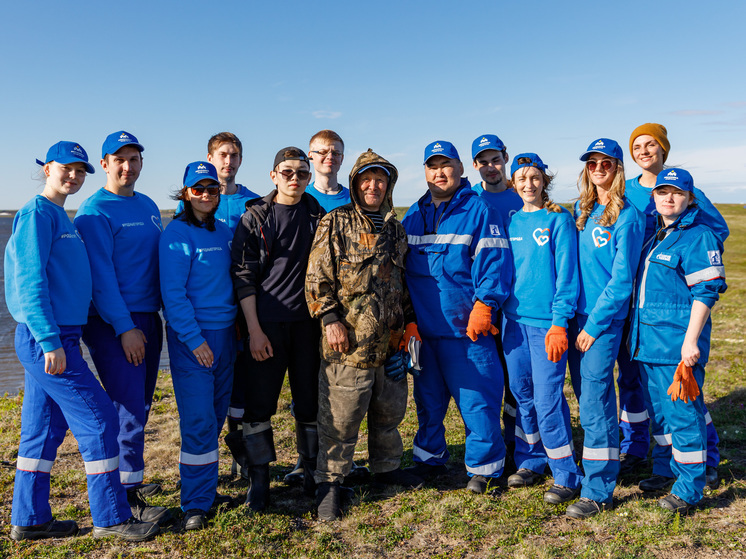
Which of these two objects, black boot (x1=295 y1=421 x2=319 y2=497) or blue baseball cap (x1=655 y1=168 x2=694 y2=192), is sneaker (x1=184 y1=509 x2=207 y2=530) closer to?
black boot (x1=295 y1=421 x2=319 y2=497)

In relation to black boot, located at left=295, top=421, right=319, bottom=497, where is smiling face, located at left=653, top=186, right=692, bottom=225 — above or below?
above

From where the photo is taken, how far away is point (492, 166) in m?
5.65

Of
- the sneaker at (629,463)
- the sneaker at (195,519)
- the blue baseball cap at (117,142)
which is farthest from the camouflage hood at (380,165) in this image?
the sneaker at (629,463)

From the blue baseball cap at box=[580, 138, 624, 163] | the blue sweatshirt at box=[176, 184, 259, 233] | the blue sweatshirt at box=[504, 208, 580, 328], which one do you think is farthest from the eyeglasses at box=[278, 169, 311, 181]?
the blue baseball cap at box=[580, 138, 624, 163]

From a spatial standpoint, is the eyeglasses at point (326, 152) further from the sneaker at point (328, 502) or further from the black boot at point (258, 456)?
the sneaker at point (328, 502)

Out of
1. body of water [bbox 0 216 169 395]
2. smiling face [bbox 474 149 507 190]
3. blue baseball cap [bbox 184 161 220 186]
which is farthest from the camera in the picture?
body of water [bbox 0 216 169 395]

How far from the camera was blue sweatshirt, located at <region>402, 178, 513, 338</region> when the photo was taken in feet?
15.9

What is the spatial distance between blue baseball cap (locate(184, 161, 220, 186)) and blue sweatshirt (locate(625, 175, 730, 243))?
3602 millimetres

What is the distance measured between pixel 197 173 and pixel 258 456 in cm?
243

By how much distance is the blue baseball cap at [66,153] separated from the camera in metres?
4.11

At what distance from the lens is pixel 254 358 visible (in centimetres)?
464

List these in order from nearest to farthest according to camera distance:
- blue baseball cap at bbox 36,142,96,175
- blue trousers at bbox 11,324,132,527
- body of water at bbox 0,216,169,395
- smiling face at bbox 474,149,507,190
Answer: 1. blue trousers at bbox 11,324,132,527
2. blue baseball cap at bbox 36,142,96,175
3. smiling face at bbox 474,149,507,190
4. body of water at bbox 0,216,169,395

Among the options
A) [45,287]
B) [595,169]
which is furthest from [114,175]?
[595,169]

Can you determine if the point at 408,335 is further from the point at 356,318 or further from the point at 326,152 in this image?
the point at 326,152
